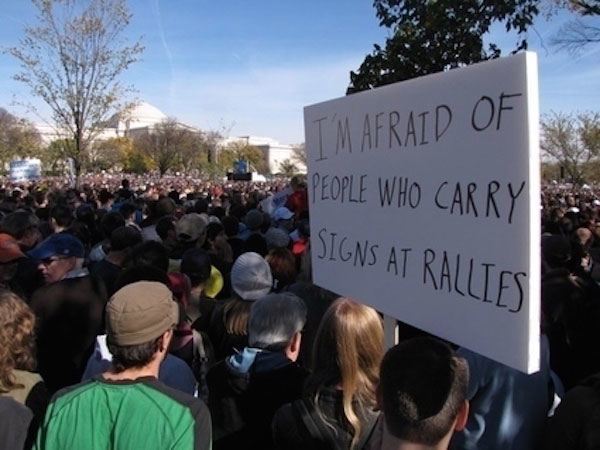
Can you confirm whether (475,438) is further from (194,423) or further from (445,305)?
(194,423)

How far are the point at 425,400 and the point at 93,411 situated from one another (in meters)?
1.04

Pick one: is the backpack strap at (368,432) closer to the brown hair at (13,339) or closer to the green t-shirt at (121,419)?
the green t-shirt at (121,419)

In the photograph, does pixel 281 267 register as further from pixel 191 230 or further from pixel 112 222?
pixel 112 222

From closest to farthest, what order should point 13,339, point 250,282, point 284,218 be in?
point 13,339
point 250,282
point 284,218

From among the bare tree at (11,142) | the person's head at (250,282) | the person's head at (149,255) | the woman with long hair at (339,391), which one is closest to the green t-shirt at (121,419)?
the woman with long hair at (339,391)

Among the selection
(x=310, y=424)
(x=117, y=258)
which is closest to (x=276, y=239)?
(x=117, y=258)

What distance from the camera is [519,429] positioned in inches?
90.8

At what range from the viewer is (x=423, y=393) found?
169 cm

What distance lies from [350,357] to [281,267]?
2665mm

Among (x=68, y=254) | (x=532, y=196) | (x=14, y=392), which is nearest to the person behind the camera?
(x=532, y=196)

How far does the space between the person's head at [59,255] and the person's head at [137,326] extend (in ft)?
7.50

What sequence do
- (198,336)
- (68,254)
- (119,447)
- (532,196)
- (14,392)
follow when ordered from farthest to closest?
(68,254) < (198,336) < (14,392) < (119,447) < (532,196)

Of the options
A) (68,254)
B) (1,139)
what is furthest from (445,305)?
(1,139)

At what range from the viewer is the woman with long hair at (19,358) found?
7.78 ft
